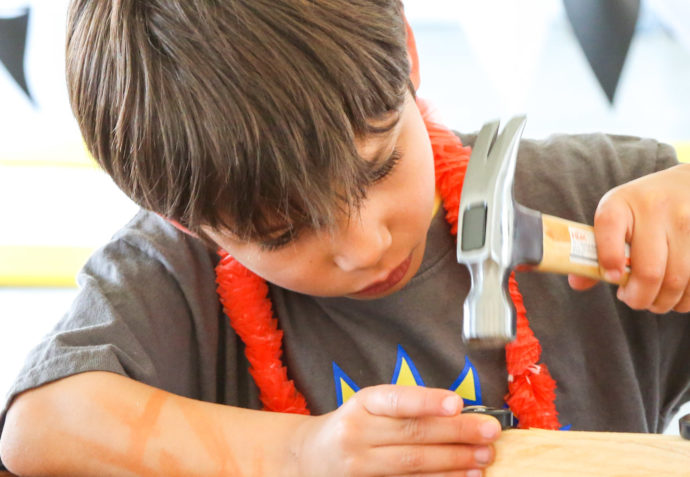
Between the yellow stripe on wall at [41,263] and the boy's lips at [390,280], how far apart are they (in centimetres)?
107

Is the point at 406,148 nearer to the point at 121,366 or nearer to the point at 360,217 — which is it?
the point at 360,217

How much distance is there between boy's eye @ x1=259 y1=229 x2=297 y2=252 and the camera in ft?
1.97

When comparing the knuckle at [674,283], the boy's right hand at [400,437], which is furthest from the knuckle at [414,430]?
the knuckle at [674,283]

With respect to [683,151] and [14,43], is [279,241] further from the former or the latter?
[14,43]

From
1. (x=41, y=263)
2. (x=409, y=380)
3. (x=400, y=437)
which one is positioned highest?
(x=400, y=437)

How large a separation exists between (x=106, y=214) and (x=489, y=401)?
47.1 inches

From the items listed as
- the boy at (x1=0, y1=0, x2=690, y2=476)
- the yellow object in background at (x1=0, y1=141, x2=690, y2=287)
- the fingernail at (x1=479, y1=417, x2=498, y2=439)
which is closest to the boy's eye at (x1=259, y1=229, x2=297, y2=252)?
the boy at (x1=0, y1=0, x2=690, y2=476)

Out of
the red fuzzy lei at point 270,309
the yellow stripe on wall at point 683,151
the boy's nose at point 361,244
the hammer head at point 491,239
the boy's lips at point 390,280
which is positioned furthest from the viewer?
the yellow stripe on wall at point 683,151

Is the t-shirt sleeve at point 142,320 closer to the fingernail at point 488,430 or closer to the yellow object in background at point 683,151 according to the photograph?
the fingernail at point 488,430

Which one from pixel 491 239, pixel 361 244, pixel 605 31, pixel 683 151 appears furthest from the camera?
pixel 605 31

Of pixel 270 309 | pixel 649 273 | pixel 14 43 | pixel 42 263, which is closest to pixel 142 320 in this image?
pixel 270 309

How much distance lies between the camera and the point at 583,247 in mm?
569

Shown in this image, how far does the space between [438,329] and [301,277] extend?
217 mm

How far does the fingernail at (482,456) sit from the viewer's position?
1.70ft
